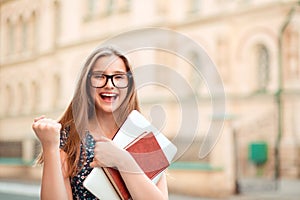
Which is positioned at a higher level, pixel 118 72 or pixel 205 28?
pixel 205 28

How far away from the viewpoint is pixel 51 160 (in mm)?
582

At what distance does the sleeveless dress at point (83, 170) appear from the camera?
0.62m

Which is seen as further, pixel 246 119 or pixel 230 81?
pixel 230 81

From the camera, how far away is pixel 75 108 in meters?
0.60

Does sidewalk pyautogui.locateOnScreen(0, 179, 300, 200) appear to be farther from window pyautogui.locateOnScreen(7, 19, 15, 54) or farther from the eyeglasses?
the eyeglasses

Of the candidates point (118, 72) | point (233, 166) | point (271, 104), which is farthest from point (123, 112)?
point (271, 104)

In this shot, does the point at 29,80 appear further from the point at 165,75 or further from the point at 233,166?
the point at 165,75

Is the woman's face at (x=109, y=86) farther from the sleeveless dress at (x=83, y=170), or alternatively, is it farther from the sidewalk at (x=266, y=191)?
the sidewalk at (x=266, y=191)

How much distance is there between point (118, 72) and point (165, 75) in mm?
64

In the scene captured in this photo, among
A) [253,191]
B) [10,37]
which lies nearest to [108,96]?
[253,191]

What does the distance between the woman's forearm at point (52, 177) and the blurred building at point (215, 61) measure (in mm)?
4303

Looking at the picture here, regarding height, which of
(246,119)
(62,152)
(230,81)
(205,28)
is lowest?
(62,152)

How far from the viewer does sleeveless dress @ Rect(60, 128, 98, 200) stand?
623 mm

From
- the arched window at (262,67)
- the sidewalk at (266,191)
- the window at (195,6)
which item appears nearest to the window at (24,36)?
the window at (195,6)
